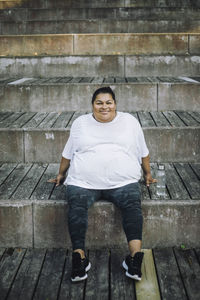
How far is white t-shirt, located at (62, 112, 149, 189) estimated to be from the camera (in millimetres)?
2623

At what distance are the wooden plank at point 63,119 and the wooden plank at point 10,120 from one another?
53cm

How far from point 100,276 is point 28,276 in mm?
518

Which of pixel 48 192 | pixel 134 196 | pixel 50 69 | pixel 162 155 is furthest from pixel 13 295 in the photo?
pixel 50 69

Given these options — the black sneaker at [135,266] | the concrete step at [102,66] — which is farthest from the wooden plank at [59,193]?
the concrete step at [102,66]

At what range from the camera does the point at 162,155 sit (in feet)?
11.8

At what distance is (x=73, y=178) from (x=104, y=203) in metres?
0.32

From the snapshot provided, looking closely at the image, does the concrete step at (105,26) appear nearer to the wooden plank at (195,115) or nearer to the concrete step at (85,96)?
the concrete step at (85,96)

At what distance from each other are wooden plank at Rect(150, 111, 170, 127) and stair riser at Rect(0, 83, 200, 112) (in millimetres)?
169

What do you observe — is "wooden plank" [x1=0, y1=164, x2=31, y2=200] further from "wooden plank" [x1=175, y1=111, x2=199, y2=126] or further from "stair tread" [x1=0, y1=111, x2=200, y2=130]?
"wooden plank" [x1=175, y1=111, x2=199, y2=126]

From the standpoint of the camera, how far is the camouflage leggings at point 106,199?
8.00ft

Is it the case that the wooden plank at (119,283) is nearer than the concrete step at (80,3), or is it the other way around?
the wooden plank at (119,283)

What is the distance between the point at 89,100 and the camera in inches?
176

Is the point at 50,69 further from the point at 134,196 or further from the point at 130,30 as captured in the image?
the point at 134,196

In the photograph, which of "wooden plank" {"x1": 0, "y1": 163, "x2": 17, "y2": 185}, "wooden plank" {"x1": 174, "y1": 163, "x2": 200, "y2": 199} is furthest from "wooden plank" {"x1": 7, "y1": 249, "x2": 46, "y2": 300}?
"wooden plank" {"x1": 174, "y1": 163, "x2": 200, "y2": 199}
